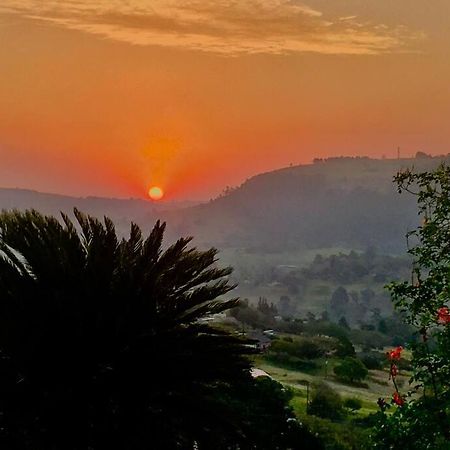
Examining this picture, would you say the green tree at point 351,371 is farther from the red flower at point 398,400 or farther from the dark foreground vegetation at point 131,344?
the dark foreground vegetation at point 131,344

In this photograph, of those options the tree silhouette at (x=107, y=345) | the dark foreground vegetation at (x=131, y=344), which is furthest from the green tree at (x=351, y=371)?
the tree silhouette at (x=107, y=345)

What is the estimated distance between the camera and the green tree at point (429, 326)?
9555 millimetres

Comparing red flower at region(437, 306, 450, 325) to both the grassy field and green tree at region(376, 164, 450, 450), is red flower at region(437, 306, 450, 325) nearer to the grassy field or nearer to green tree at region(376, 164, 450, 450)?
green tree at region(376, 164, 450, 450)

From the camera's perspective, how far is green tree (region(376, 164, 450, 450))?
955 cm

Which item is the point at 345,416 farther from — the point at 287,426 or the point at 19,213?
the point at 19,213

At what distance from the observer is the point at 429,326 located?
1017cm

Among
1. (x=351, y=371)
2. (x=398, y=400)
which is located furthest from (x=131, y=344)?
(x=351, y=371)

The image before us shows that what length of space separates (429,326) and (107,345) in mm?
4843

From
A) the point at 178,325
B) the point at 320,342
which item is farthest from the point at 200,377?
the point at 320,342

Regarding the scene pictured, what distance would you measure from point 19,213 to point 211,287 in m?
2.69

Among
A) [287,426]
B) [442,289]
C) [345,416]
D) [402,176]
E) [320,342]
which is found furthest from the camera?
[320,342]

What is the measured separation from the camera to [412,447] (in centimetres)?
959

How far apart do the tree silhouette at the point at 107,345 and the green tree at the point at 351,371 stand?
202ft

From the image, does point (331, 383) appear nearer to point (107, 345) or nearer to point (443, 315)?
point (443, 315)
